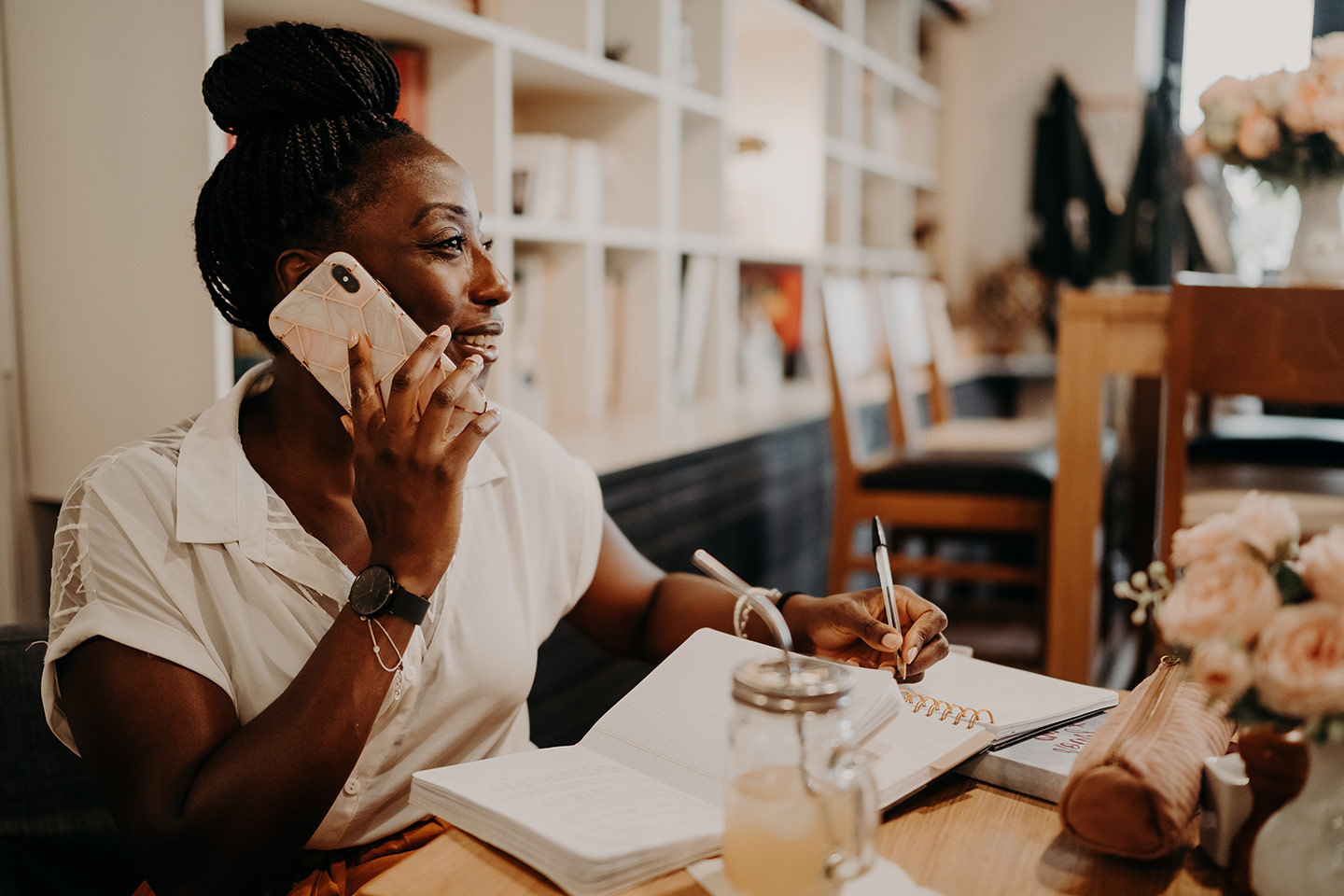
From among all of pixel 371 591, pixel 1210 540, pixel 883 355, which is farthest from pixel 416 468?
pixel 883 355

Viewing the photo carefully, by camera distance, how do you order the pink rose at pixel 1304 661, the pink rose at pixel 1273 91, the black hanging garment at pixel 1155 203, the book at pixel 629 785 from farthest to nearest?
the black hanging garment at pixel 1155 203, the pink rose at pixel 1273 91, the book at pixel 629 785, the pink rose at pixel 1304 661

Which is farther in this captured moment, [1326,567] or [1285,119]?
[1285,119]

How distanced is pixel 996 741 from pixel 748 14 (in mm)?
2569

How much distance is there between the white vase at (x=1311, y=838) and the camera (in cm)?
63

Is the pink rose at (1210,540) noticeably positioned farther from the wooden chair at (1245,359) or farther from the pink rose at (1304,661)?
the wooden chair at (1245,359)

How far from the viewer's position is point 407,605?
879 mm

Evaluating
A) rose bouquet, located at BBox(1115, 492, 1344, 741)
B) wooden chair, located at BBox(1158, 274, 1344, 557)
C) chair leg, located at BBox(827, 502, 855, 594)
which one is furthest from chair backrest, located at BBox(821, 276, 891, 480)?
rose bouquet, located at BBox(1115, 492, 1344, 741)

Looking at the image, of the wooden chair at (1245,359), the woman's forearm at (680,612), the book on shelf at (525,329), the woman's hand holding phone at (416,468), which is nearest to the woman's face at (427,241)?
the woman's hand holding phone at (416,468)

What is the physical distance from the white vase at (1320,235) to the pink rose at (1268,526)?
6.27 feet

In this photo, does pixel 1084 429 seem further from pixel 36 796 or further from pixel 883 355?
pixel 36 796

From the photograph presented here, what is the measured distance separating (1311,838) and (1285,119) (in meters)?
2.00

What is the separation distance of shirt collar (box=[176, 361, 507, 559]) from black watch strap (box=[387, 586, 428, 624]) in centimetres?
15

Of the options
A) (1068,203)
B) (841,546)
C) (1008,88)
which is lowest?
(841,546)

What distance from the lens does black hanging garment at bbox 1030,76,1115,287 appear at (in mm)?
4477
